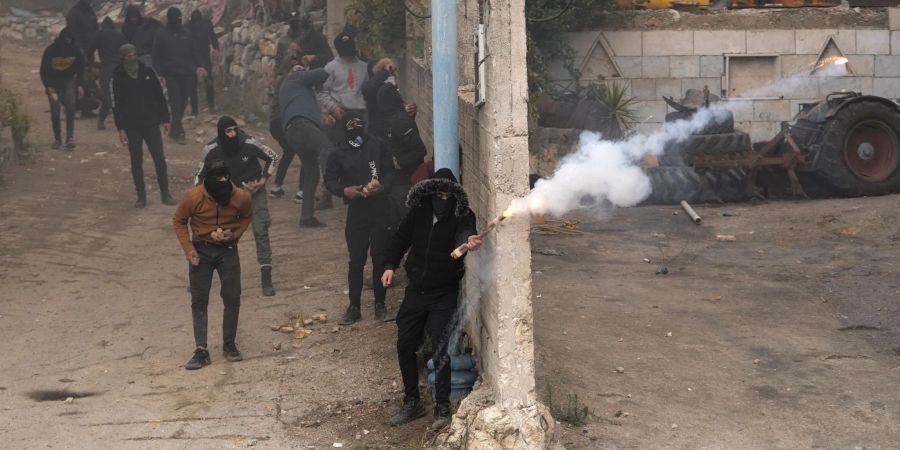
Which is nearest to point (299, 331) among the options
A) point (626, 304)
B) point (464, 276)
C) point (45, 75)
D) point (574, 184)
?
point (464, 276)

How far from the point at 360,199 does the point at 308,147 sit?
11.9 feet

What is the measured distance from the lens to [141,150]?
47.3 ft

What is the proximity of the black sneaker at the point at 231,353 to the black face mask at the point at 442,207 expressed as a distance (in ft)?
8.40

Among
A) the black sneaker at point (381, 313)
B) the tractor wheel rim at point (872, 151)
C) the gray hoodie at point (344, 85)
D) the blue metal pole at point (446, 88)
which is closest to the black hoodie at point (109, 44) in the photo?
the gray hoodie at point (344, 85)

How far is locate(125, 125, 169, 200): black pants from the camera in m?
14.1

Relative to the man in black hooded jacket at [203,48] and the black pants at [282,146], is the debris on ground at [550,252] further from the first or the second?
the man in black hooded jacket at [203,48]

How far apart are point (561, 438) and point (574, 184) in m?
1.51

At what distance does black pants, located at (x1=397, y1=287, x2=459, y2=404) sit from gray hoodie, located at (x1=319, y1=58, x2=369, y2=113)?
676 cm

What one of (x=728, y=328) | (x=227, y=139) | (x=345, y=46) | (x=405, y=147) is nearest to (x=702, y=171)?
(x=345, y=46)

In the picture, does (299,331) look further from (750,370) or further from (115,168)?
(115,168)

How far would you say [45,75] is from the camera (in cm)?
1728

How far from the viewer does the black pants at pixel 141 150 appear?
14.1 metres

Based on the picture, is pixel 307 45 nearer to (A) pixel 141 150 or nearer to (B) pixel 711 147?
(A) pixel 141 150

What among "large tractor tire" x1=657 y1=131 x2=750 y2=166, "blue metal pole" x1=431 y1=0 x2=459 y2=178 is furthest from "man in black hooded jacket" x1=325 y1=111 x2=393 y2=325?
"large tractor tire" x1=657 y1=131 x2=750 y2=166
